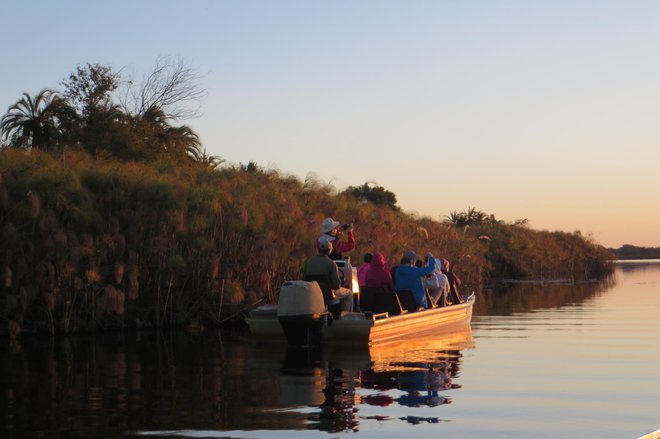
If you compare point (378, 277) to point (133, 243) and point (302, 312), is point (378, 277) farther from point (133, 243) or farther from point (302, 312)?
point (133, 243)

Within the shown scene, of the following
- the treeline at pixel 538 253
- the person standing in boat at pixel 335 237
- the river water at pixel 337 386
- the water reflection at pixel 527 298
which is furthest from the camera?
the treeline at pixel 538 253

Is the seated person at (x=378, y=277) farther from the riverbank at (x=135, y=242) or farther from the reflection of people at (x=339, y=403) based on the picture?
the riverbank at (x=135, y=242)

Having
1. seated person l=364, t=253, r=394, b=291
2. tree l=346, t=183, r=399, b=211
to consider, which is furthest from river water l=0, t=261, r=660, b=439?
tree l=346, t=183, r=399, b=211

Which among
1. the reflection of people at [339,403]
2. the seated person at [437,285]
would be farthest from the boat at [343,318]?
the reflection of people at [339,403]

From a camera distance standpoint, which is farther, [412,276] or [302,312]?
[412,276]

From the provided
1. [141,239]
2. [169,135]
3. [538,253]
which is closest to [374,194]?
[538,253]

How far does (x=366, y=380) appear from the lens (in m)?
16.4

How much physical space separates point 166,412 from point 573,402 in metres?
5.26

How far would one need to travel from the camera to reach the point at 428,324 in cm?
2455

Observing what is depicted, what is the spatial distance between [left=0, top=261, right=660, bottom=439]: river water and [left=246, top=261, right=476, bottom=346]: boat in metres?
0.38

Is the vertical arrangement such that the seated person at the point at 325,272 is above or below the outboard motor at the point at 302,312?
above

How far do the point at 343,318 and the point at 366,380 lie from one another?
4971 mm

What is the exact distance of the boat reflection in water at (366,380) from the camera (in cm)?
1299

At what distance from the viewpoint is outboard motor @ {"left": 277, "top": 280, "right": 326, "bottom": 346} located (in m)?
20.2
